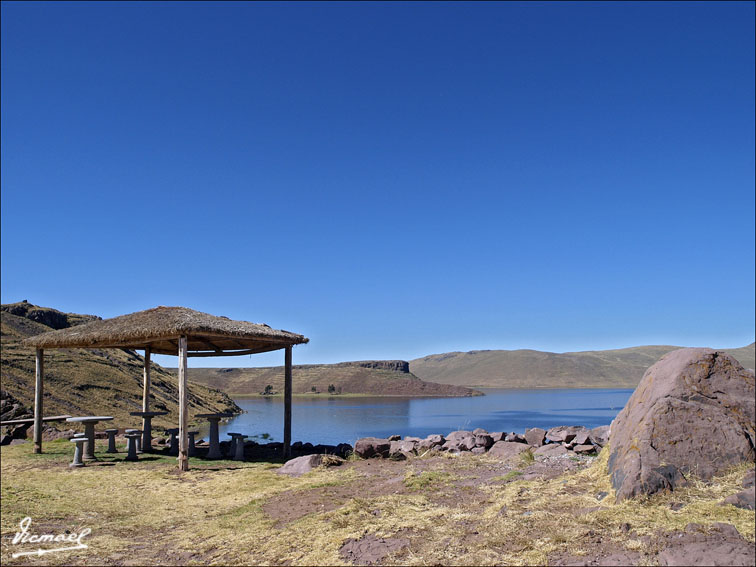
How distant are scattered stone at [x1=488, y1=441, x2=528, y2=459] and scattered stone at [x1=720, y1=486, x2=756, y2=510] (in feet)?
20.5

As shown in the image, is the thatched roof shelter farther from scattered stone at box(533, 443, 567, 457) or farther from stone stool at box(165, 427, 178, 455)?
scattered stone at box(533, 443, 567, 457)

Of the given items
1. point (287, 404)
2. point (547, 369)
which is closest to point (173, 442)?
point (287, 404)

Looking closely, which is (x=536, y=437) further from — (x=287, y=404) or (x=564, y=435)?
(x=287, y=404)

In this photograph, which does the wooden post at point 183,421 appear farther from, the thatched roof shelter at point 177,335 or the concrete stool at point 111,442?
the concrete stool at point 111,442

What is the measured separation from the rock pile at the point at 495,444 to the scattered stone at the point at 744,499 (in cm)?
602

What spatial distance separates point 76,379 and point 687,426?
31.2 m

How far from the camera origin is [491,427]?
3241 centimetres

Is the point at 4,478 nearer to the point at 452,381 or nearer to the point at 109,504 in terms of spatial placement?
the point at 109,504

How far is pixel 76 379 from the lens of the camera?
29859mm

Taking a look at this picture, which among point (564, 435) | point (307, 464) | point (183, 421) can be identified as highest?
point (183, 421)

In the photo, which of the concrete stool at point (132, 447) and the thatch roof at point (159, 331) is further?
the concrete stool at point (132, 447)

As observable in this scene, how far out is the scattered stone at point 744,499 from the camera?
16.2 ft

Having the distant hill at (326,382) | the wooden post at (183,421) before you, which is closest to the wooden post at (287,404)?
the wooden post at (183,421)

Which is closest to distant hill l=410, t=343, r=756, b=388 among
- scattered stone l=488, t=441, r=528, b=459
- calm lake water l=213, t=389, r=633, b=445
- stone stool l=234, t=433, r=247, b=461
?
calm lake water l=213, t=389, r=633, b=445
